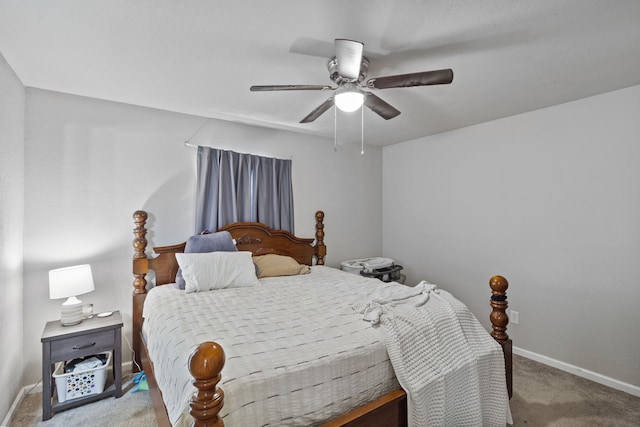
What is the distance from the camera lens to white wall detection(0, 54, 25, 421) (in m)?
1.94

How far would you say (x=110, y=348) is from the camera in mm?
2268

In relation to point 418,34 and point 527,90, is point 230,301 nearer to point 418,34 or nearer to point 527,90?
point 418,34

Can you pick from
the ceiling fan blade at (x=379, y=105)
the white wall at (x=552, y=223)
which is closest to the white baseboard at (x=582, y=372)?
the white wall at (x=552, y=223)

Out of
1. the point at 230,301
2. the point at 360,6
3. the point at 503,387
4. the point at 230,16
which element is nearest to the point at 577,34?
the point at 360,6

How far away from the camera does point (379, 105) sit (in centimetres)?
214

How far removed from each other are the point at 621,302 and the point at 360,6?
2.97m

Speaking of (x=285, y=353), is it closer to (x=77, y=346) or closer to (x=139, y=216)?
(x=77, y=346)

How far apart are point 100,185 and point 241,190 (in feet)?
4.09

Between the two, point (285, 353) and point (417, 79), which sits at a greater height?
point (417, 79)

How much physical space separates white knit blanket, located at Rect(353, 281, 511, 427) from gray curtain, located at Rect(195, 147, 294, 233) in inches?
72.2

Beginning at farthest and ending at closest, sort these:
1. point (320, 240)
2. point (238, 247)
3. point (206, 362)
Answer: point (320, 240)
point (238, 247)
point (206, 362)

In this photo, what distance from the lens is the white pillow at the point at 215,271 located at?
2.51 meters

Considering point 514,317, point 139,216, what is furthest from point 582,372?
point 139,216

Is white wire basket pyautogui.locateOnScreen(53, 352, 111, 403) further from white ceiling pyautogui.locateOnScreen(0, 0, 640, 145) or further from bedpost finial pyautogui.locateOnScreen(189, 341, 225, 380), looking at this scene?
white ceiling pyautogui.locateOnScreen(0, 0, 640, 145)
